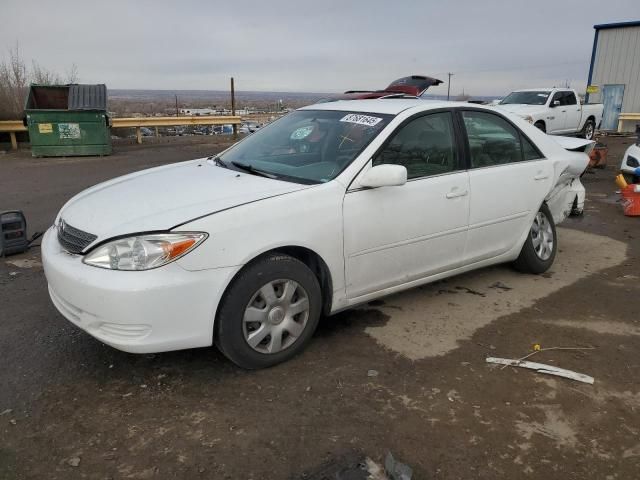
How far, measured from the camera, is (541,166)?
4.67m

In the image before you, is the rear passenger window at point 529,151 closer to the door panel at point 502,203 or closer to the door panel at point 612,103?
the door panel at point 502,203

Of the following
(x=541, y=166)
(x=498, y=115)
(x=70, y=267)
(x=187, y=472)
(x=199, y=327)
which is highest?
(x=498, y=115)

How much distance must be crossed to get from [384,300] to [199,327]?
1.88m

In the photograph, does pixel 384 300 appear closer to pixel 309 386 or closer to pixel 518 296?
pixel 518 296

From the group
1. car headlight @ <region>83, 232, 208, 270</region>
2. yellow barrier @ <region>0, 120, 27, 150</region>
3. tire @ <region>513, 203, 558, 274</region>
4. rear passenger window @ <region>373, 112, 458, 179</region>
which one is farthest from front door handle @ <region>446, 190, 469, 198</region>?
yellow barrier @ <region>0, 120, 27, 150</region>

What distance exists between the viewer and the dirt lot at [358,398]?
249 cm

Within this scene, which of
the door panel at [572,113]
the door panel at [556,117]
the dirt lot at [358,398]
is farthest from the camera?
the door panel at [572,113]

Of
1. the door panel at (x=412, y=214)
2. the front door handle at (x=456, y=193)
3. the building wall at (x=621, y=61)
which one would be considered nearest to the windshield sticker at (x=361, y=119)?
the door panel at (x=412, y=214)

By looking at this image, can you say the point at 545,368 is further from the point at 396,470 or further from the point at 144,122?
the point at 144,122

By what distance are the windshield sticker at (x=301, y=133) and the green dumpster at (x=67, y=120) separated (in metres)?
11.2

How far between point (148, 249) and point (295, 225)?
0.85m

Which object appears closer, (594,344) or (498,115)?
(594,344)

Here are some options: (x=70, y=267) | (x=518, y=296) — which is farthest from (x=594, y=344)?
(x=70, y=267)

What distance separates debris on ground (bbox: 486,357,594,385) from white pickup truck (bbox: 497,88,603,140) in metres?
12.3
